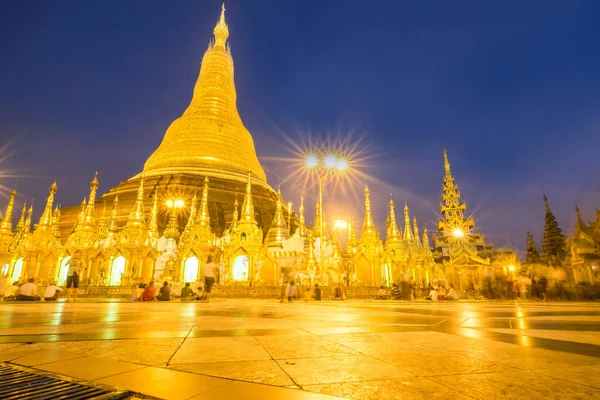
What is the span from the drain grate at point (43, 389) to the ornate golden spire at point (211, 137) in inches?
1672

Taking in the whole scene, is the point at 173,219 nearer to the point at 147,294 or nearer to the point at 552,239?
the point at 147,294

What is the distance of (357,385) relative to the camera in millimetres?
1850

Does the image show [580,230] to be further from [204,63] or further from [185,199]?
[204,63]

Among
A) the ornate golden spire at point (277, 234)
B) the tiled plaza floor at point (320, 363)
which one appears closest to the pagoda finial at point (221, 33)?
the ornate golden spire at point (277, 234)

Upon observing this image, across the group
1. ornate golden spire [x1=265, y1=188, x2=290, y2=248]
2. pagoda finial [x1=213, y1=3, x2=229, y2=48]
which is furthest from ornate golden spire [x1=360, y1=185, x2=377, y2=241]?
pagoda finial [x1=213, y1=3, x2=229, y2=48]

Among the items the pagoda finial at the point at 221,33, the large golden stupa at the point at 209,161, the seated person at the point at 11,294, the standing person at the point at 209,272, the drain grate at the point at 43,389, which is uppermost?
the pagoda finial at the point at 221,33

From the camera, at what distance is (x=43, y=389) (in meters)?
1.75

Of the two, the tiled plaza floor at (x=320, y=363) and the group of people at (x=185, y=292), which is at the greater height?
the group of people at (x=185, y=292)

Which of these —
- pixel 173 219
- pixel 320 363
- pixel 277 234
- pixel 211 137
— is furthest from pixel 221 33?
pixel 320 363

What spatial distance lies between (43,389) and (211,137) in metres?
46.3

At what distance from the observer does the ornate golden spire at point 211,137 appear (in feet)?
145

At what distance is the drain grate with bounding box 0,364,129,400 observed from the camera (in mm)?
1604

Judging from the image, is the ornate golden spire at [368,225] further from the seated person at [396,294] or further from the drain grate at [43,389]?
the drain grate at [43,389]

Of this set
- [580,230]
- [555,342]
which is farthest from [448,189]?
[555,342]
